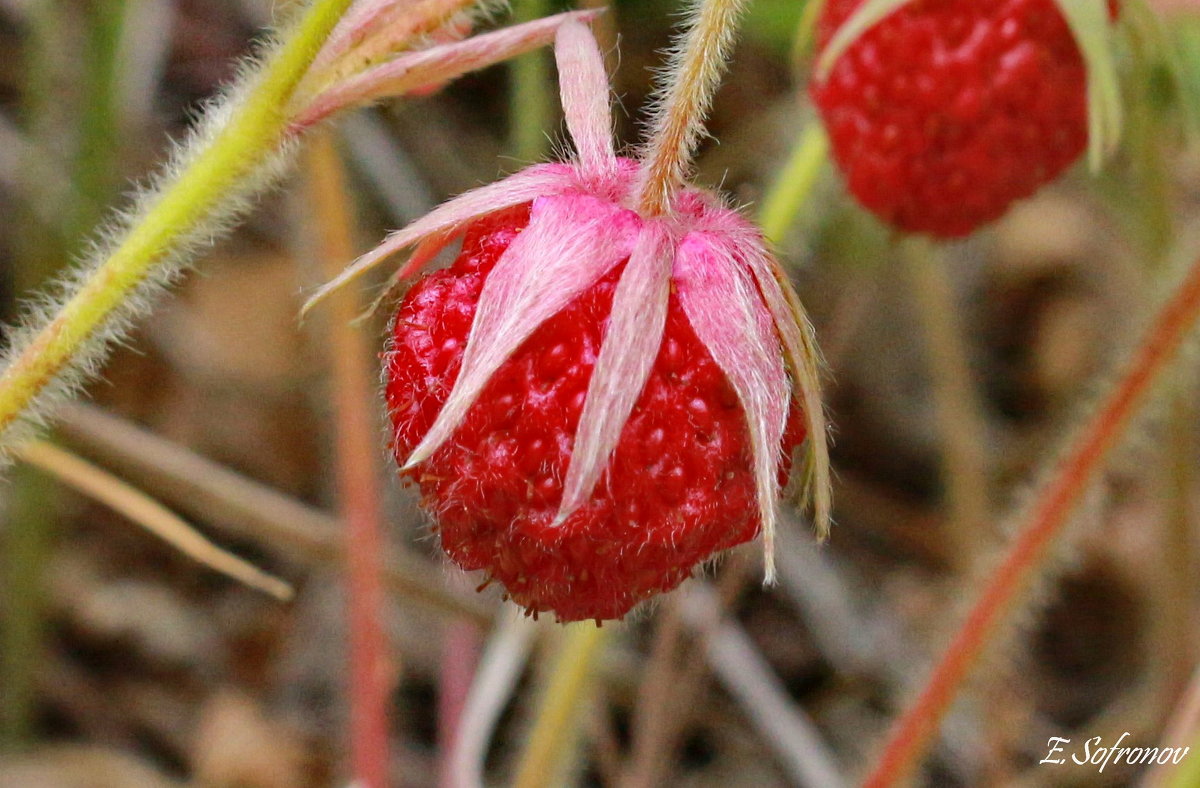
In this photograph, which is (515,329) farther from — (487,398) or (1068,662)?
(1068,662)

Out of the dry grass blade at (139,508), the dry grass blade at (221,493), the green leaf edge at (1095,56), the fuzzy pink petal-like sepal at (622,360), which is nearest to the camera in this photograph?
the fuzzy pink petal-like sepal at (622,360)

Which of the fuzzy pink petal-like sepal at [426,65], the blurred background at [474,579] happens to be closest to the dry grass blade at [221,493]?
the blurred background at [474,579]

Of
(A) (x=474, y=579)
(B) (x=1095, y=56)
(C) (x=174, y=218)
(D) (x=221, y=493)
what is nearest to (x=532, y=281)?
(C) (x=174, y=218)

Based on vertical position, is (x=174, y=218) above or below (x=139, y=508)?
above

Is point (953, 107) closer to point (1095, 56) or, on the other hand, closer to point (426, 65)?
point (1095, 56)

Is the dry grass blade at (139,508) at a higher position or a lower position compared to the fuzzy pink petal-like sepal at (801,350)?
lower

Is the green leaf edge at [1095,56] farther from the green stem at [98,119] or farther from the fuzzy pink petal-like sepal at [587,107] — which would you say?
the green stem at [98,119]
